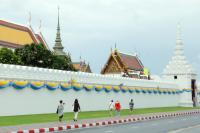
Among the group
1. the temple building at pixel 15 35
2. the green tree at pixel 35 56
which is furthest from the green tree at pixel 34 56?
the temple building at pixel 15 35

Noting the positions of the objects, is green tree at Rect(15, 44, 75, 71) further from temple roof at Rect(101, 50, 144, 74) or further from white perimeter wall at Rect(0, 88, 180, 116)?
temple roof at Rect(101, 50, 144, 74)

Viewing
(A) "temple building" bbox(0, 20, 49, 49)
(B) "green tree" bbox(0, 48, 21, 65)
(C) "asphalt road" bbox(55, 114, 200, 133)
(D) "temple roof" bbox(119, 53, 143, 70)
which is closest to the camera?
(C) "asphalt road" bbox(55, 114, 200, 133)

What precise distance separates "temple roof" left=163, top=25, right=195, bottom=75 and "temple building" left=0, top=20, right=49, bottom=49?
53.7 ft

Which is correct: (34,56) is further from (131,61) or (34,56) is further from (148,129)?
(148,129)

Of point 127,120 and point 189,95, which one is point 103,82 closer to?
point 127,120

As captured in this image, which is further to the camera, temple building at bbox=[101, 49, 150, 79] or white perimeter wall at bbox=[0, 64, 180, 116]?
temple building at bbox=[101, 49, 150, 79]

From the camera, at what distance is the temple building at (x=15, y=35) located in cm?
4919

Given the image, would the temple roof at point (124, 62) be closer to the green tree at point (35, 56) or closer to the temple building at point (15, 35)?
the temple building at point (15, 35)

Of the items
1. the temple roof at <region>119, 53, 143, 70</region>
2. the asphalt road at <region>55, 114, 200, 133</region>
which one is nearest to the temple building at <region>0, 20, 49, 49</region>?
the temple roof at <region>119, 53, 143, 70</region>

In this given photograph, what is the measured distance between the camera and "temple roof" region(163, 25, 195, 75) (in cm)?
5773

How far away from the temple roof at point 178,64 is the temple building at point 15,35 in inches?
644

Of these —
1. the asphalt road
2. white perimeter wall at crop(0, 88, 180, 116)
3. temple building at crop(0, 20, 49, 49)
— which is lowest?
the asphalt road

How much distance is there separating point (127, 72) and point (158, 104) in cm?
1541

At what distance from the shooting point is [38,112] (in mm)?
31000
